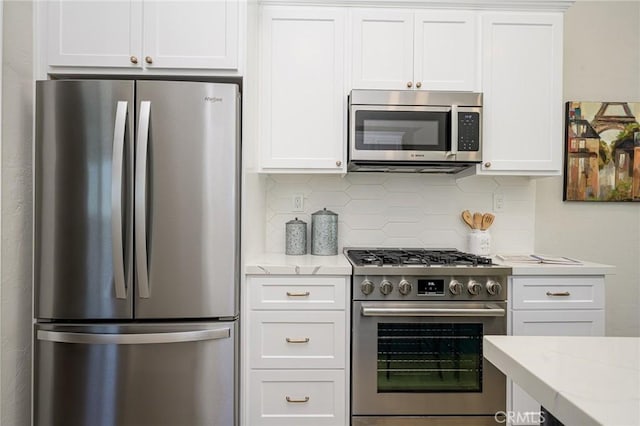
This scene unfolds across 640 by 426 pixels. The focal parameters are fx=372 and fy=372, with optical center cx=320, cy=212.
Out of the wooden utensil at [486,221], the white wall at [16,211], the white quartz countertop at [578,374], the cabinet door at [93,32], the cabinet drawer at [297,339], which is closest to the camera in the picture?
the white quartz countertop at [578,374]

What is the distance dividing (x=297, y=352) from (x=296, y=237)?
2.36 feet

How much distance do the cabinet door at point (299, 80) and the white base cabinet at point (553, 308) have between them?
4.25 ft

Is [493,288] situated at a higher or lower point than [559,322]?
higher

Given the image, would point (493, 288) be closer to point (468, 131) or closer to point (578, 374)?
point (468, 131)

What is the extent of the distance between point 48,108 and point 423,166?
189 cm

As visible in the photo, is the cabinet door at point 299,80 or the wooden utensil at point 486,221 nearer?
the cabinet door at point 299,80

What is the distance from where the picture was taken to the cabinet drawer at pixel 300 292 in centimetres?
181

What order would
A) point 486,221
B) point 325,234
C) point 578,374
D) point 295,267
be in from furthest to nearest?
point 486,221 → point 325,234 → point 295,267 → point 578,374

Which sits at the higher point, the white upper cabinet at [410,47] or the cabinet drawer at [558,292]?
the white upper cabinet at [410,47]

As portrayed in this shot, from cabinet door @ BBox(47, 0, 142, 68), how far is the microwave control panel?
167 cm

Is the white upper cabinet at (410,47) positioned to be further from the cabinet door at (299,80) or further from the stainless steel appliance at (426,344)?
the stainless steel appliance at (426,344)

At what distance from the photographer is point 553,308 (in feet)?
6.16

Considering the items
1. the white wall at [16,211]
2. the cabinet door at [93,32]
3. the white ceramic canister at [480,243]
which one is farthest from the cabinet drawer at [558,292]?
the white wall at [16,211]

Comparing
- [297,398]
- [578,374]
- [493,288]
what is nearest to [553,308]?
[493,288]
